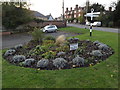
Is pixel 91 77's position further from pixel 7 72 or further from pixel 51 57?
pixel 7 72

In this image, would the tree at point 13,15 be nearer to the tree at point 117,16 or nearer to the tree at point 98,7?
the tree at point 117,16

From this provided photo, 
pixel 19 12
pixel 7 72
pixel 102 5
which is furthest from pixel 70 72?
pixel 102 5

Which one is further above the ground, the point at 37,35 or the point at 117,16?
the point at 117,16

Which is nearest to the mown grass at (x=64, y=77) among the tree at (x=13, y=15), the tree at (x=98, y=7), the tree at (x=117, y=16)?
the tree at (x=13, y=15)

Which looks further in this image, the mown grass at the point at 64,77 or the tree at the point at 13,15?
the tree at the point at 13,15

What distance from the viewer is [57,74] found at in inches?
161

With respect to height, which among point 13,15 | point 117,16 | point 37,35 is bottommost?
point 37,35

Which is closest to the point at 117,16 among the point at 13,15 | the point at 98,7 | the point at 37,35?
the point at 98,7

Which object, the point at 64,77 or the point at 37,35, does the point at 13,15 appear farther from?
the point at 64,77

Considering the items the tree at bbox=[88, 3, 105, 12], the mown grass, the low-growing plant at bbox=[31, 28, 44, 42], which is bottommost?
the mown grass

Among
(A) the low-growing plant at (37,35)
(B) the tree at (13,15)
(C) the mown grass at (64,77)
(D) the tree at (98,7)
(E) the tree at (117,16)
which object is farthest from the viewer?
(D) the tree at (98,7)

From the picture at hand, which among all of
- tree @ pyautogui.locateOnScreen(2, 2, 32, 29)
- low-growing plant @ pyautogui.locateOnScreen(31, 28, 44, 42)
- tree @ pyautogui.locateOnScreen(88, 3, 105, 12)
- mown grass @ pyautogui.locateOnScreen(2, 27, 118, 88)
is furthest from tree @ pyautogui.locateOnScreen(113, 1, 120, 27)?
mown grass @ pyautogui.locateOnScreen(2, 27, 118, 88)

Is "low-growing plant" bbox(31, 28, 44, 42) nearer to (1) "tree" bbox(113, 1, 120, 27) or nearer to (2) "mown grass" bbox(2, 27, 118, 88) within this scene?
(2) "mown grass" bbox(2, 27, 118, 88)

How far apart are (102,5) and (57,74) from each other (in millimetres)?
46622
